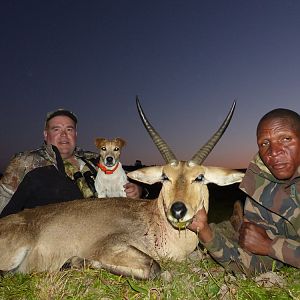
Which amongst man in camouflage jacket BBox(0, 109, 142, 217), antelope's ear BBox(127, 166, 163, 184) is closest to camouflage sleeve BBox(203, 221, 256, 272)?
antelope's ear BBox(127, 166, 163, 184)

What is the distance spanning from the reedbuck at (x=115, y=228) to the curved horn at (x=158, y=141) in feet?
0.05

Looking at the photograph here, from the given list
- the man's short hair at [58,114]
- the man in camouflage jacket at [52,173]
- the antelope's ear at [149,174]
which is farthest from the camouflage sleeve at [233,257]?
the man's short hair at [58,114]

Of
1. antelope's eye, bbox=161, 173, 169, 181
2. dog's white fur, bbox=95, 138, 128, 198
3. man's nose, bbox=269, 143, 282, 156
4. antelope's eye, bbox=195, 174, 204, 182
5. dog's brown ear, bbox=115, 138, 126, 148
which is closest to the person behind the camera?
man's nose, bbox=269, 143, 282, 156

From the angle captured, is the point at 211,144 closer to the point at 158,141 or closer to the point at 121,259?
the point at 158,141

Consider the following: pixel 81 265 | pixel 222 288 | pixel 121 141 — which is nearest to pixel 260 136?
pixel 222 288

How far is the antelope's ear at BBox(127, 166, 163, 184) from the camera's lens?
587 cm

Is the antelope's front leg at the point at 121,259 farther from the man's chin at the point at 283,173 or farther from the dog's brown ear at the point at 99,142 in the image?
the dog's brown ear at the point at 99,142

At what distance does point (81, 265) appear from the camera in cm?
496

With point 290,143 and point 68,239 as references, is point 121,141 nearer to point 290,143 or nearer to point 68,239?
point 68,239

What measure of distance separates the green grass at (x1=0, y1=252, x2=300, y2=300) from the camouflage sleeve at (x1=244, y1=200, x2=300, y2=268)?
27cm

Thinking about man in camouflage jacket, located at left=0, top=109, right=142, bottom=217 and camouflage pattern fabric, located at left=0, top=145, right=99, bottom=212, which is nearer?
man in camouflage jacket, located at left=0, top=109, right=142, bottom=217

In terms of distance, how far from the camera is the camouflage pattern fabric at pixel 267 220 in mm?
4754

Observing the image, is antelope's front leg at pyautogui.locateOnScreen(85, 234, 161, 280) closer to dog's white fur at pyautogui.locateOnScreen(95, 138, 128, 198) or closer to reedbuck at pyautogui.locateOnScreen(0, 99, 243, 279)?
reedbuck at pyautogui.locateOnScreen(0, 99, 243, 279)

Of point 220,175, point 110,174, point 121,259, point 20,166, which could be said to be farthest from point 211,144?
point 20,166
